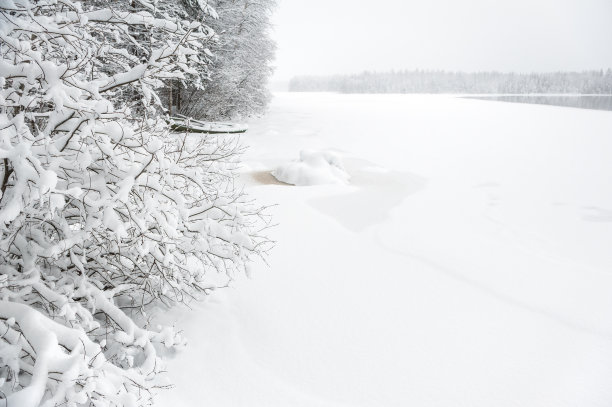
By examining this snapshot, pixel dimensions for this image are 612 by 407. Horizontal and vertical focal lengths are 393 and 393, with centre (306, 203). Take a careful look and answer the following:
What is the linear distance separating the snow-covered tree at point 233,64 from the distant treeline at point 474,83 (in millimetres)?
88281

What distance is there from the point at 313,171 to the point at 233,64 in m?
9.23

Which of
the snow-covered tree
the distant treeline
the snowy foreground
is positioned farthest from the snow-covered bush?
the distant treeline

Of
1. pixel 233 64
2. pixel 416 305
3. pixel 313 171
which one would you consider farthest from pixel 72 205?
pixel 233 64

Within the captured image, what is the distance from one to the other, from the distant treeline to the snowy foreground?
3761 inches

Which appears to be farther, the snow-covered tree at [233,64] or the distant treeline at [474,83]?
the distant treeline at [474,83]

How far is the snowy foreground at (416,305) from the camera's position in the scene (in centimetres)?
321

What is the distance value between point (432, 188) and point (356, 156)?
395 centimetres

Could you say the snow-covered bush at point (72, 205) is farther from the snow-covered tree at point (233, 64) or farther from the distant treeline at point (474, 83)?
the distant treeline at point (474, 83)

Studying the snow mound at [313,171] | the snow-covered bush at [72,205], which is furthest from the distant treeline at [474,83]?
A: the snow-covered bush at [72,205]

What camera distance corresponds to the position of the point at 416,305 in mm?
4383

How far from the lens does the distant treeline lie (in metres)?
92.0

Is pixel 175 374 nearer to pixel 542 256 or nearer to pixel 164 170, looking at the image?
pixel 164 170

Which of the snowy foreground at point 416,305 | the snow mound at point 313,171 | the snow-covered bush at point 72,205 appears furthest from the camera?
the snow mound at point 313,171

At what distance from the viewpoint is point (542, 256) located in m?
5.87
